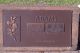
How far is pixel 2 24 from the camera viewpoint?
454 centimetres

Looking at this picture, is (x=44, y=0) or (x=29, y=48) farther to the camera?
(x=44, y=0)

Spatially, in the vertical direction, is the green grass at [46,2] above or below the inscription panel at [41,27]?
above

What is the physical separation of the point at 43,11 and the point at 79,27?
2.43ft

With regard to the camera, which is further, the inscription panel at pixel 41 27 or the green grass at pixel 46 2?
the green grass at pixel 46 2

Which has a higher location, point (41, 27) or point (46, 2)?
point (46, 2)

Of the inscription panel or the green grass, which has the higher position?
the green grass

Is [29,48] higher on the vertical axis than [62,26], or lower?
lower

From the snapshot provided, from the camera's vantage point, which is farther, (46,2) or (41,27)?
(46,2)

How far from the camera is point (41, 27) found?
457 centimetres

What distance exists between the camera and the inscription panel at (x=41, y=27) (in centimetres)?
455

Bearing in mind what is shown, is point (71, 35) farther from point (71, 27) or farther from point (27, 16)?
point (27, 16)

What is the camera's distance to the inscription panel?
14.9 ft

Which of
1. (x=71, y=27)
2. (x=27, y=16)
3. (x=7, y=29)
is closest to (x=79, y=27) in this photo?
(x=71, y=27)

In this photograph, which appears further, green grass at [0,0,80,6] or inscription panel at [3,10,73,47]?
green grass at [0,0,80,6]
